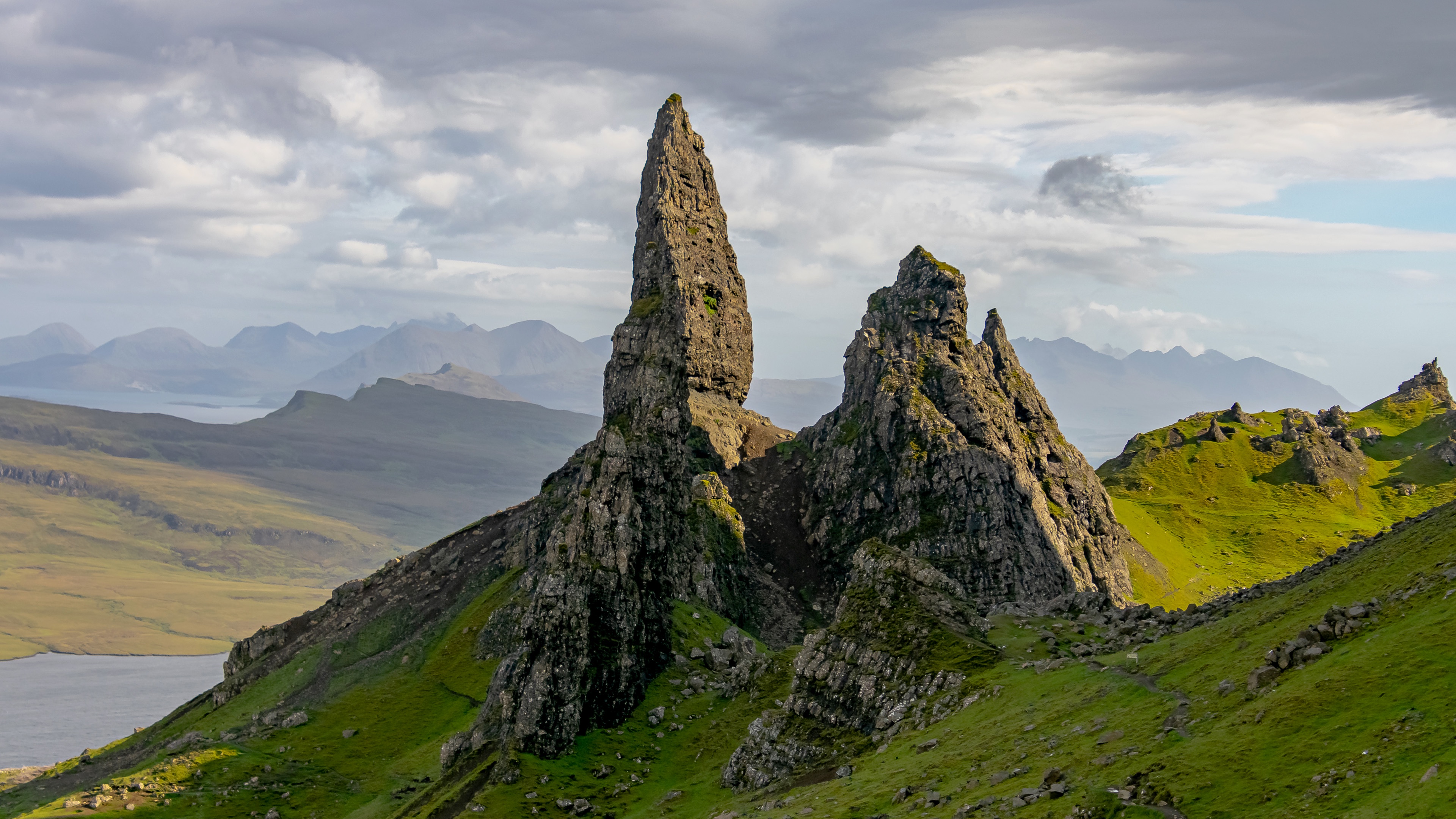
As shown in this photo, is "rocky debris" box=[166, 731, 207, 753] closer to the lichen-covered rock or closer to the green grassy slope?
the green grassy slope

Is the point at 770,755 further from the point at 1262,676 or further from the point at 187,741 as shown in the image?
the point at 187,741

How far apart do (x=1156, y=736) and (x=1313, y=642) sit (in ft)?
40.8

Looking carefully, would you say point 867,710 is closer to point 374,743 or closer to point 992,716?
point 992,716

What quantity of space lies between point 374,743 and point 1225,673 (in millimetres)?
158078

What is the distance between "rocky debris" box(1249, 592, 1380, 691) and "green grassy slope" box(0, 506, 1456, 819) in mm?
674

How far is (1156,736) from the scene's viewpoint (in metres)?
63.6

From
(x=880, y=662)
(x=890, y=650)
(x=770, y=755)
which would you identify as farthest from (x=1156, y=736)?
(x=770, y=755)

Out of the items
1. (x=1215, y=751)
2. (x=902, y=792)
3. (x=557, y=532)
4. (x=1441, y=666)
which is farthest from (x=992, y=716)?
(x=557, y=532)

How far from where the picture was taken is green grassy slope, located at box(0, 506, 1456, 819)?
50812 mm

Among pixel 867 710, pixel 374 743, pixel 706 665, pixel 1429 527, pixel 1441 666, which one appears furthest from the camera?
pixel 374 743

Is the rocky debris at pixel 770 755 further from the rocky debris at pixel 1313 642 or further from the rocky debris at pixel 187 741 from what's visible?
the rocky debris at pixel 187 741

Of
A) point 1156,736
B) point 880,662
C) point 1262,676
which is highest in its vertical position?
point 1262,676

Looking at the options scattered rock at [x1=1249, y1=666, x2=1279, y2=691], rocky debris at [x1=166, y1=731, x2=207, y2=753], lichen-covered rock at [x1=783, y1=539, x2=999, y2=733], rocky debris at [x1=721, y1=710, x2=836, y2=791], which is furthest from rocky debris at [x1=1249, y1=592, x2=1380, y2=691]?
rocky debris at [x1=166, y1=731, x2=207, y2=753]

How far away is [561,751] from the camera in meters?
130
